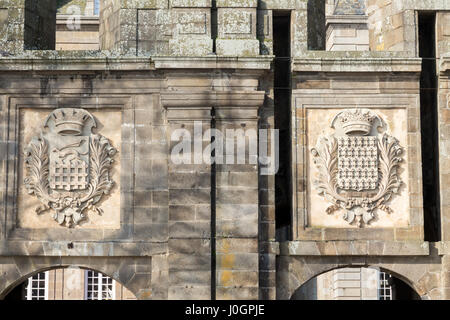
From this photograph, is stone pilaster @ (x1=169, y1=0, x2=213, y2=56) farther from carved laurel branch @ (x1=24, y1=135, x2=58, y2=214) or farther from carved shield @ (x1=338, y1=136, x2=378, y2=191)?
carved shield @ (x1=338, y1=136, x2=378, y2=191)

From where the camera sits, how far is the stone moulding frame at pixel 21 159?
15.3 m

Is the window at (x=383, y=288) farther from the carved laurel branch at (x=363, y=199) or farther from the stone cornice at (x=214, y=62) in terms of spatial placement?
the stone cornice at (x=214, y=62)

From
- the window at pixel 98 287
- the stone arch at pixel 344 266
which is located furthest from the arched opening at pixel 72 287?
the stone arch at pixel 344 266

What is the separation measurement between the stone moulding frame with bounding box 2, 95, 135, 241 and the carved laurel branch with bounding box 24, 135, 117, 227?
174 millimetres

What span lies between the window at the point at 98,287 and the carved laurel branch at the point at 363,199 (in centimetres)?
1627

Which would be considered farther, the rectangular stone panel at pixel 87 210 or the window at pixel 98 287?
the window at pixel 98 287

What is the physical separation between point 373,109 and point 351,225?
1.82m

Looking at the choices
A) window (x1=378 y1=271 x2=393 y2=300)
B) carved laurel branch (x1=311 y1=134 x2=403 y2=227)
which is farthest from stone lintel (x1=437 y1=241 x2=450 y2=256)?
window (x1=378 y1=271 x2=393 y2=300)

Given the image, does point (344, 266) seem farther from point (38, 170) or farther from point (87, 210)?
point (38, 170)

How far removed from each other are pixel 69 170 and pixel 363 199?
14.7 feet

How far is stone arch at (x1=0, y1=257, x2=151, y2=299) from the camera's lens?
1526cm

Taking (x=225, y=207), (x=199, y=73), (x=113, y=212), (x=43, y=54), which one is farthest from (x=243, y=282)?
(x=43, y=54)

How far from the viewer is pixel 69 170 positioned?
50.4 ft

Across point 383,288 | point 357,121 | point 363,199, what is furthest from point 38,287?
point 357,121
